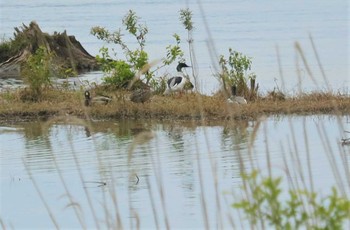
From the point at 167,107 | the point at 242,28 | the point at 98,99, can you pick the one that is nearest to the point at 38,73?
the point at 98,99

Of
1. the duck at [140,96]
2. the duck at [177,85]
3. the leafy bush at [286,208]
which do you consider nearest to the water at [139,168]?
the duck at [140,96]

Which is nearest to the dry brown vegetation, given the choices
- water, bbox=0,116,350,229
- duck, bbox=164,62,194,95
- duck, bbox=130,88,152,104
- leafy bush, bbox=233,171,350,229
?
duck, bbox=130,88,152,104

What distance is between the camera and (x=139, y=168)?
14.3m

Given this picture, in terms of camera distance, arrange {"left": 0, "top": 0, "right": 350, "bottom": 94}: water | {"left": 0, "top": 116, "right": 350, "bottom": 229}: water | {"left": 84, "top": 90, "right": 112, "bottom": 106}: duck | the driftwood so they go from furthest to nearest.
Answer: {"left": 0, "top": 0, "right": 350, "bottom": 94}: water → the driftwood → {"left": 84, "top": 90, "right": 112, "bottom": 106}: duck → {"left": 0, "top": 116, "right": 350, "bottom": 229}: water

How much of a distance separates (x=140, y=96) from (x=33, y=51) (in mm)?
8617

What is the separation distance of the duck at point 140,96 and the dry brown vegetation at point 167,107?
0.09 meters

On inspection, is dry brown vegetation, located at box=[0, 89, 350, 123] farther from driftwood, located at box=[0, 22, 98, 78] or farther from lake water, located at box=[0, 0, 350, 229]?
driftwood, located at box=[0, 22, 98, 78]

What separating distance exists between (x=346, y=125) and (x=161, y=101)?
365cm

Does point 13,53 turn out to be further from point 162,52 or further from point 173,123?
point 173,123

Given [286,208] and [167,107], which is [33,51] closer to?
[167,107]

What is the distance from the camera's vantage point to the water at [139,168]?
37.0 feet

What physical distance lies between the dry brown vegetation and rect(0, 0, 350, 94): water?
1.06 m

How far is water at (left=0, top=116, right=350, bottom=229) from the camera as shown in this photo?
37.0 feet

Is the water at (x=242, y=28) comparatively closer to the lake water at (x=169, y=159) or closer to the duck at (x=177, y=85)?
the lake water at (x=169, y=159)
